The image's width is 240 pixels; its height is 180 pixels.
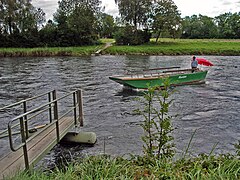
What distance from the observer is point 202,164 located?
4.38 meters

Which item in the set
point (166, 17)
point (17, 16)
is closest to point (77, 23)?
point (17, 16)

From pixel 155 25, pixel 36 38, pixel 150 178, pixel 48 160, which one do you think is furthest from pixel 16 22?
pixel 150 178

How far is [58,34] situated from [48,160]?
49.0 m

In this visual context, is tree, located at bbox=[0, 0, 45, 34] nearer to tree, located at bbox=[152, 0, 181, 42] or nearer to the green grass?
tree, located at bbox=[152, 0, 181, 42]

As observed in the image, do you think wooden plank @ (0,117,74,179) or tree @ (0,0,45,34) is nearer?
wooden plank @ (0,117,74,179)

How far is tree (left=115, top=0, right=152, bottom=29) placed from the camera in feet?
179

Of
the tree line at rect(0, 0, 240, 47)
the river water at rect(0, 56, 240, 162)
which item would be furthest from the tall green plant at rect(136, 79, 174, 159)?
the tree line at rect(0, 0, 240, 47)

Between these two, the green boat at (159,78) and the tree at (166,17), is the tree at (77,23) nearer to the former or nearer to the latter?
the tree at (166,17)

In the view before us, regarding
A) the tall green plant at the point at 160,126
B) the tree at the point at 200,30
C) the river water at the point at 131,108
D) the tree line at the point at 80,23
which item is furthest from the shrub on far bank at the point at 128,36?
the tall green plant at the point at 160,126

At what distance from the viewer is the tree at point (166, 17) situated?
5269 centimetres

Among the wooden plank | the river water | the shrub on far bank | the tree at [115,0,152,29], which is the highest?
the tree at [115,0,152,29]

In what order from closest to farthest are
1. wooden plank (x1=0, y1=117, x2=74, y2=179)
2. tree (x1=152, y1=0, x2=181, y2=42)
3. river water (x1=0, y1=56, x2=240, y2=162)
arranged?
wooden plank (x1=0, y1=117, x2=74, y2=179)
river water (x1=0, y1=56, x2=240, y2=162)
tree (x1=152, y1=0, x2=181, y2=42)

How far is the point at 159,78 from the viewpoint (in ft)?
48.8

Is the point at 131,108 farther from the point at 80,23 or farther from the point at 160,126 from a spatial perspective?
the point at 80,23
